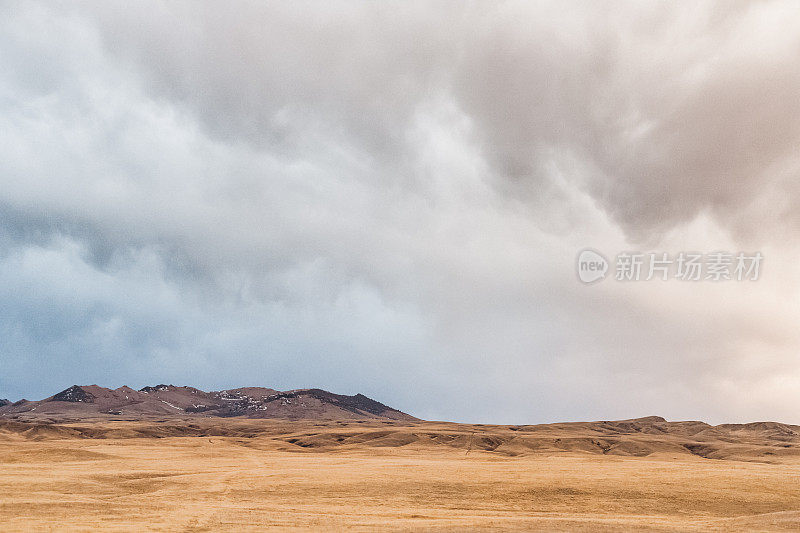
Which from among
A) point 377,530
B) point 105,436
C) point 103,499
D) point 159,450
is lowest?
point 105,436

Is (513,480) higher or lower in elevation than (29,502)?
higher

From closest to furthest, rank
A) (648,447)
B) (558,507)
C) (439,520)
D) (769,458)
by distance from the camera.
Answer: (439,520) → (558,507) → (769,458) → (648,447)

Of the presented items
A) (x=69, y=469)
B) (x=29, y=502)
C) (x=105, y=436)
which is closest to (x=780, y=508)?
(x=29, y=502)

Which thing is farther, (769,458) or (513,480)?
(769,458)

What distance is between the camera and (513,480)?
54812 millimetres

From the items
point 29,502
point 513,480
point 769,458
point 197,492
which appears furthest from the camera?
point 769,458

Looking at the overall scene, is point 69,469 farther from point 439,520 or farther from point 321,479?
point 439,520

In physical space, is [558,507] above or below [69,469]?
above

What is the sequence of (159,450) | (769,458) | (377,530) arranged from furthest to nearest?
(769,458) < (159,450) < (377,530)

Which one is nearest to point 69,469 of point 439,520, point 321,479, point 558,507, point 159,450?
point 321,479

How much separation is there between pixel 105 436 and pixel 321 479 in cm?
13874

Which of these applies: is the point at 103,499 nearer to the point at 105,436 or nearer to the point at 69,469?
the point at 69,469

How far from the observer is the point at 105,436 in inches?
6575

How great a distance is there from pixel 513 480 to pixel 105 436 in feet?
496
